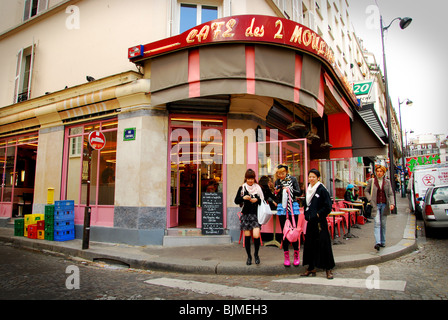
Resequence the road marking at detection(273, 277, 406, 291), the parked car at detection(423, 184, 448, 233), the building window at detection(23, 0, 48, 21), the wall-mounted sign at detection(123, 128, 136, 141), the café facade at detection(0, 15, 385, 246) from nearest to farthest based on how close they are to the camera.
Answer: the road marking at detection(273, 277, 406, 291) → the café facade at detection(0, 15, 385, 246) → the wall-mounted sign at detection(123, 128, 136, 141) → the parked car at detection(423, 184, 448, 233) → the building window at detection(23, 0, 48, 21)

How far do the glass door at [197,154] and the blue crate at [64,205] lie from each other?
128 inches

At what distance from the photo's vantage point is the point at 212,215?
780 centimetres

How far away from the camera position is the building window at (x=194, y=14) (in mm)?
8651

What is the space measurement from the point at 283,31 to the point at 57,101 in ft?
26.0

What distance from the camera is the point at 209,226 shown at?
7.75 m

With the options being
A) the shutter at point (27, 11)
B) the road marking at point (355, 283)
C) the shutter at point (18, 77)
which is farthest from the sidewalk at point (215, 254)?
the shutter at point (27, 11)

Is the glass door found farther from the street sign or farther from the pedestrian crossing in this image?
the pedestrian crossing

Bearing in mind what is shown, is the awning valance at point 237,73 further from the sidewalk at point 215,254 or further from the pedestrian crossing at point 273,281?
the pedestrian crossing at point 273,281

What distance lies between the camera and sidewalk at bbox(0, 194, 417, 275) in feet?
17.7

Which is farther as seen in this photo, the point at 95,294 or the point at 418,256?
the point at 418,256

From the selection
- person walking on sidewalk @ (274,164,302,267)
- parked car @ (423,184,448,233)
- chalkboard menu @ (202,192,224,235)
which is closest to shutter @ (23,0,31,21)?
chalkboard menu @ (202,192,224,235)

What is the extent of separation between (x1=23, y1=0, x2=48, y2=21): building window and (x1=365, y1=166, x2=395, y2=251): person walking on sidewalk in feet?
45.1
